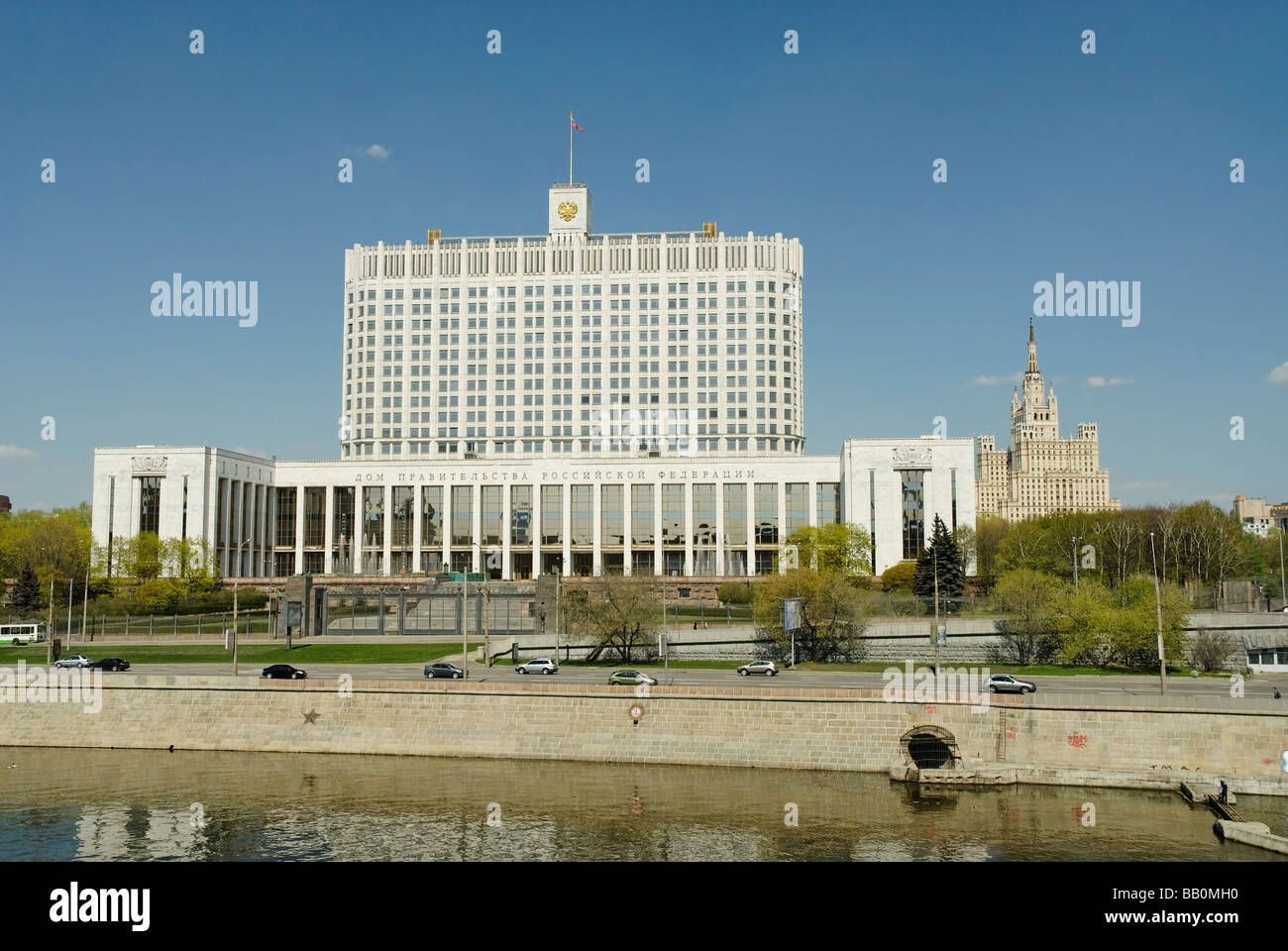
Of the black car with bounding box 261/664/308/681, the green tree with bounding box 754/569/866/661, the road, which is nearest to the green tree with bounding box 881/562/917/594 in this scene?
the green tree with bounding box 754/569/866/661

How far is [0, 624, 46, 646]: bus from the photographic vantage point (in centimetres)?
7588

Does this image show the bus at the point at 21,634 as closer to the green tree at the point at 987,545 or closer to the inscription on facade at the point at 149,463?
the inscription on facade at the point at 149,463

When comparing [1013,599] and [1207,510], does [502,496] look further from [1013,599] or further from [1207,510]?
[1207,510]

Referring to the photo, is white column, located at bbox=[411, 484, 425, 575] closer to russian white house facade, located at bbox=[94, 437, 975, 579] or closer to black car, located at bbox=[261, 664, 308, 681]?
russian white house facade, located at bbox=[94, 437, 975, 579]

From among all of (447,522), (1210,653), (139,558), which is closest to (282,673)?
(1210,653)

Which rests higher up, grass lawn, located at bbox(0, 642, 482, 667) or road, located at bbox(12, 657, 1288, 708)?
grass lawn, located at bbox(0, 642, 482, 667)

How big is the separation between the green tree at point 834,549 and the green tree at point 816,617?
22.0 m

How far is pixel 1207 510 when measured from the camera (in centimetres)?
11031

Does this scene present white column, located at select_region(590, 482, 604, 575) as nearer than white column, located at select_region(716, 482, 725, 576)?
No

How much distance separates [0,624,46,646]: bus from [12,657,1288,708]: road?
61.9ft

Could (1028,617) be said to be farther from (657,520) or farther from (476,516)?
(476,516)

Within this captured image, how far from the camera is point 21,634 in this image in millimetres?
77312

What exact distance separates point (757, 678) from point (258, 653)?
3601 centimetres
